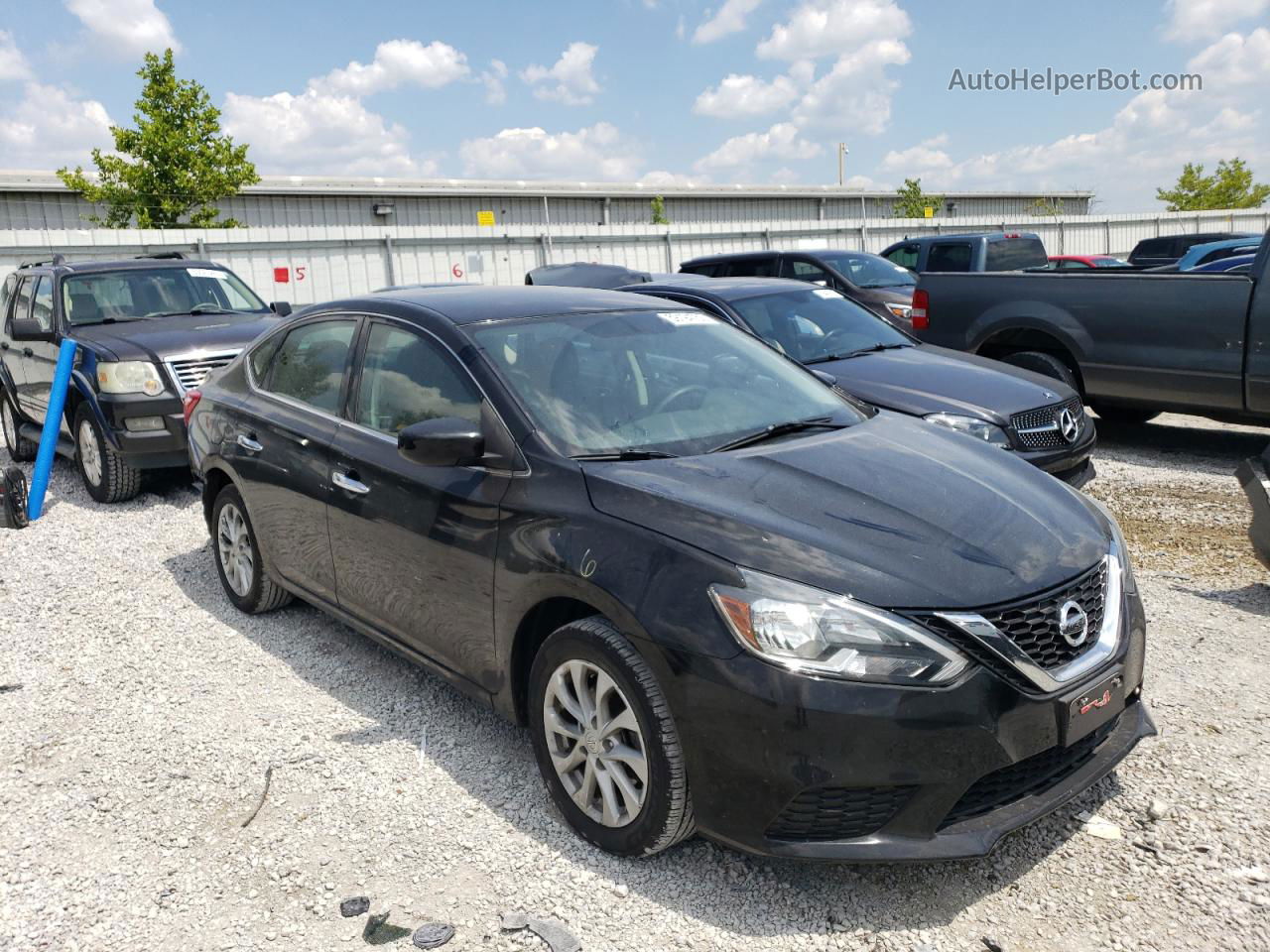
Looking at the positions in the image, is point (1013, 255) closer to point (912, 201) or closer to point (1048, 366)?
point (1048, 366)

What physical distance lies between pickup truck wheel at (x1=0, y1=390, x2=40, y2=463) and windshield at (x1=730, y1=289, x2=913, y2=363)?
6.78 metres

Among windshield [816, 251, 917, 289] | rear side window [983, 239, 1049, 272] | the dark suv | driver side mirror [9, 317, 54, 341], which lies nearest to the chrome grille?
the dark suv

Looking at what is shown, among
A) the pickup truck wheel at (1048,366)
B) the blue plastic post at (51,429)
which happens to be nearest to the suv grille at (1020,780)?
the pickup truck wheel at (1048,366)

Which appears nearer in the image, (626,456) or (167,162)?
(626,456)

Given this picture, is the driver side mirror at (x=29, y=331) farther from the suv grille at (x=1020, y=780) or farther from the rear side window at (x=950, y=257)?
the rear side window at (x=950, y=257)

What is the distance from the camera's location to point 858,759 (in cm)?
262

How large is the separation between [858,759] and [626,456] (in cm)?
125

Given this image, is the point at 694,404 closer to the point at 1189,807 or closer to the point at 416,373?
the point at 416,373

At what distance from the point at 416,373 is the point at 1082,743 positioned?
2645 millimetres

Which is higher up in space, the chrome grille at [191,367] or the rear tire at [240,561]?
the chrome grille at [191,367]

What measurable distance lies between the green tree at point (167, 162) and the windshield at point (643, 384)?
2246 cm

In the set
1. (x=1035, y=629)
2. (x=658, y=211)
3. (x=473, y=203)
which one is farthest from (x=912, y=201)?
(x=1035, y=629)

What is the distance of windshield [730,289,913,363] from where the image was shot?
735 cm

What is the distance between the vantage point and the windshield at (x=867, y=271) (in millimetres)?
13289
